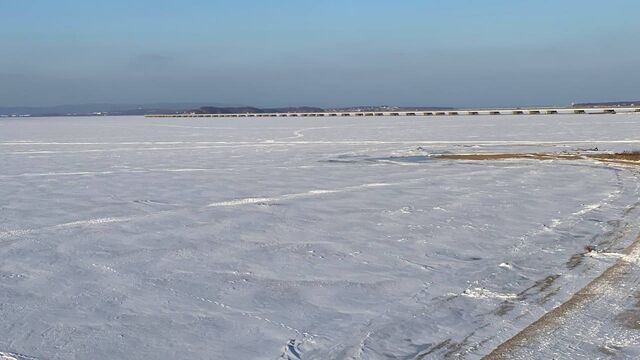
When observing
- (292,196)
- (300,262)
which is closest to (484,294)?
(300,262)

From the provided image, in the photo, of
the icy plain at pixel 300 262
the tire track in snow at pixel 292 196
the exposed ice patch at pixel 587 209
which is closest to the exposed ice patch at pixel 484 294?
the icy plain at pixel 300 262

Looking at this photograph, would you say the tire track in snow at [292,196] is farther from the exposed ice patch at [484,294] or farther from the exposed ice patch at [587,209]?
the exposed ice patch at [484,294]

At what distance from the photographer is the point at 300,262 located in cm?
616

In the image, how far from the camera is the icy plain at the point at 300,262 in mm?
4211

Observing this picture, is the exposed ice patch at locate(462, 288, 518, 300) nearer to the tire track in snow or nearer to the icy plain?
the icy plain

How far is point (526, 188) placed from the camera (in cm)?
1091

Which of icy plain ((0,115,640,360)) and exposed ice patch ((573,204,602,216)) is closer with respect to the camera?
icy plain ((0,115,640,360))

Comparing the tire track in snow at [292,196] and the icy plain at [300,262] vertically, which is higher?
the tire track in snow at [292,196]

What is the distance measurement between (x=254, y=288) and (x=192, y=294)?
499mm

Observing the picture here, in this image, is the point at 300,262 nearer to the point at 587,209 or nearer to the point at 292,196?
the point at 292,196

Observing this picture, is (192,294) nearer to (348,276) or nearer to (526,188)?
(348,276)

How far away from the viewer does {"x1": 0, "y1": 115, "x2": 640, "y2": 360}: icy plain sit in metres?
4.21

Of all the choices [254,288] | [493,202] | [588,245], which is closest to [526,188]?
[493,202]

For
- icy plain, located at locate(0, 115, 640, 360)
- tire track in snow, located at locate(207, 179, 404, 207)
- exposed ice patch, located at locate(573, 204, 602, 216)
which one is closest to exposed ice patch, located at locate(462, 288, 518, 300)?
icy plain, located at locate(0, 115, 640, 360)
